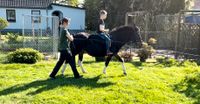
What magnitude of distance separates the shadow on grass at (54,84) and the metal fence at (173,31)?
776 centimetres

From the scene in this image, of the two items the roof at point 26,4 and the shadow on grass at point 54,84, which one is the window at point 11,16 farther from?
the shadow on grass at point 54,84

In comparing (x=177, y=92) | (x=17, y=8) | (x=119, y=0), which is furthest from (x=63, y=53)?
(x=17, y=8)

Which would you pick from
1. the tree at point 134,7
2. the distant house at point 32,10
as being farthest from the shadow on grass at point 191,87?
the distant house at point 32,10

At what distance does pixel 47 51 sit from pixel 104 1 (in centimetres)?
2153

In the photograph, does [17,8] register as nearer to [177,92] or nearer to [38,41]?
[38,41]

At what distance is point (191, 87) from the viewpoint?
9438 mm

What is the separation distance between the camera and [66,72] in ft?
35.7

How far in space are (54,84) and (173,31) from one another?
37.3 ft

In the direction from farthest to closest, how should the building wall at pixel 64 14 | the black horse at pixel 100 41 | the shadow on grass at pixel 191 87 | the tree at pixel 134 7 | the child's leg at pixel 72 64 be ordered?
the building wall at pixel 64 14
the tree at pixel 134 7
the black horse at pixel 100 41
the child's leg at pixel 72 64
the shadow on grass at pixel 191 87

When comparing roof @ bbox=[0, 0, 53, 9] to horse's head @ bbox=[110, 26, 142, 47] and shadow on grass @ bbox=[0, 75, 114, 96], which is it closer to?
horse's head @ bbox=[110, 26, 142, 47]

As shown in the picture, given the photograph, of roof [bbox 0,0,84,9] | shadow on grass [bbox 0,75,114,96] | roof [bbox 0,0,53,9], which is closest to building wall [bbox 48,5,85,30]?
roof [bbox 0,0,84,9]

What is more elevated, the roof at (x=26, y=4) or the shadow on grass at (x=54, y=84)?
the roof at (x=26, y=4)

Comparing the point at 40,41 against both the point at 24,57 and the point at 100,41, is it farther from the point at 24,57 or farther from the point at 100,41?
the point at 100,41

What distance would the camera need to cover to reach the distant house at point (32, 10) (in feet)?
128
